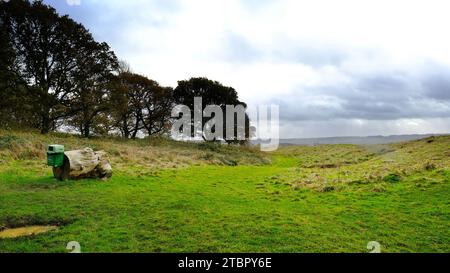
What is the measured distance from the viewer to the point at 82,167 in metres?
16.8

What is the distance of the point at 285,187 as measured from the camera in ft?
57.0

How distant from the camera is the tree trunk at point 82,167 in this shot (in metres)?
16.6

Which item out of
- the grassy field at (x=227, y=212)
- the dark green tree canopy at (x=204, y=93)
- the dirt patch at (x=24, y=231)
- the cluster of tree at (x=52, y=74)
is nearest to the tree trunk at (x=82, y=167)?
the grassy field at (x=227, y=212)

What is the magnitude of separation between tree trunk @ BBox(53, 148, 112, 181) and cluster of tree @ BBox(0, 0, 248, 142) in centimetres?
1789

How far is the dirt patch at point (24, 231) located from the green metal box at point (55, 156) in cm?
759

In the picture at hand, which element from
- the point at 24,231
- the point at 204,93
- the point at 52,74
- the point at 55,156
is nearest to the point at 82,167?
the point at 55,156

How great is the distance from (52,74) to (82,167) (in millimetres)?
22335

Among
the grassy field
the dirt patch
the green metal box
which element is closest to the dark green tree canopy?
the grassy field

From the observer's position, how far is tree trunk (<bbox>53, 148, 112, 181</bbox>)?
16.6m

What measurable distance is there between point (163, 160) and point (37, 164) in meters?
10.6

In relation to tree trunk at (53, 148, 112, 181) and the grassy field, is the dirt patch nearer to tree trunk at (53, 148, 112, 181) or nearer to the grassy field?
the grassy field
